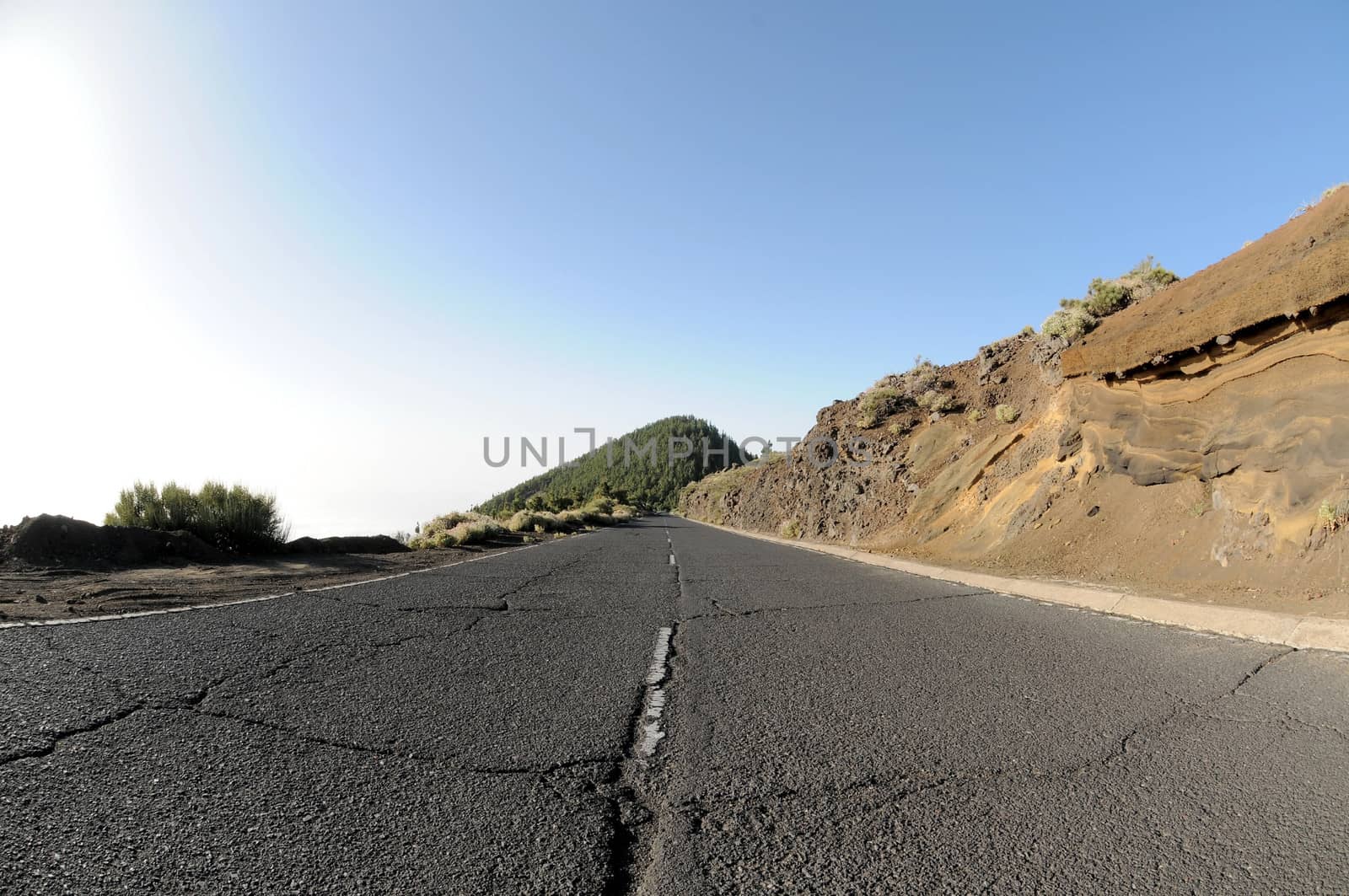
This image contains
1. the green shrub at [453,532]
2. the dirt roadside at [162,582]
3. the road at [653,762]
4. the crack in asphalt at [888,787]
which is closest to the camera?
the road at [653,762]

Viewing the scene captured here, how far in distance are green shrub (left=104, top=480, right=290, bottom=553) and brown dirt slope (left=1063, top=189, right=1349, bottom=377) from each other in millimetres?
17178

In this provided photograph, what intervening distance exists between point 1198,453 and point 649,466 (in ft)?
514

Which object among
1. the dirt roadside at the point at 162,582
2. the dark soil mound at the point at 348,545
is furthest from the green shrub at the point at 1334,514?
the dark soil mound at the point at 348,545

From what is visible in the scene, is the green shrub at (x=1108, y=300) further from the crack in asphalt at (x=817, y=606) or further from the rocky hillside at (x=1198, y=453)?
the crack in asphalt at (x=817, y=606)

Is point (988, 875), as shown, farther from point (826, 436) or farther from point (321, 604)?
point (826, 436)

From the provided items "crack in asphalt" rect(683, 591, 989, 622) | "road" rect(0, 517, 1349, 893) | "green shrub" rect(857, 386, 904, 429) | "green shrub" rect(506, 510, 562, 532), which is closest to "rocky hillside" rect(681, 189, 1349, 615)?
"crack in asphalt" rect(683, 591, 989, 622)

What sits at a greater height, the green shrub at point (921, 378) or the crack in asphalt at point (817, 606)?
the green shrub at point (921, 378)

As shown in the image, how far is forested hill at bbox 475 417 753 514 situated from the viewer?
504 ft

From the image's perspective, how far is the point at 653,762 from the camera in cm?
319

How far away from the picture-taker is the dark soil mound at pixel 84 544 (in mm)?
10031

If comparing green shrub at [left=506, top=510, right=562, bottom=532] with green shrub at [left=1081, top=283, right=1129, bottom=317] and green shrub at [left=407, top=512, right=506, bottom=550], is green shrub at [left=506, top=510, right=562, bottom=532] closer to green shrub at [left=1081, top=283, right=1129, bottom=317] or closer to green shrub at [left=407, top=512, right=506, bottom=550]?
green shrub at [left=407, top=512, right=506, bottom=550]

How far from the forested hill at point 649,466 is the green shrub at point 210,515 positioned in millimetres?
120119

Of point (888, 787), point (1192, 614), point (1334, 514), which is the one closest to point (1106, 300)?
point (1334, 514)

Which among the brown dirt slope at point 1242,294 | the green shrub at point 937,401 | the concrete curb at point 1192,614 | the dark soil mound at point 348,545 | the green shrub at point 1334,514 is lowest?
the concrete curb at point 1192,614
